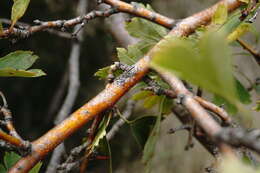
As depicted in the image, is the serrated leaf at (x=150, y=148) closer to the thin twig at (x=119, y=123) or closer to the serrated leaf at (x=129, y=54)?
the serrated leaf at (x=129, y=54)

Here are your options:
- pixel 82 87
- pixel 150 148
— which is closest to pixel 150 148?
pixel 150 148

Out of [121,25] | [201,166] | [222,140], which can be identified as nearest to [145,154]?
[222,140]

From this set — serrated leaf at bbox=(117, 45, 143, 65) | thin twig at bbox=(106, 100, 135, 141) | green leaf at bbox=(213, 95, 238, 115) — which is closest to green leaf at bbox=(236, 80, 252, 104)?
green leaf at bbox=(213, 95, 238, 115)

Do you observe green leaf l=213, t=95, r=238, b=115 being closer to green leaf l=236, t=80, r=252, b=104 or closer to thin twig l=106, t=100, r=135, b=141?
green leaf l=236, t=80, r=252, b=104

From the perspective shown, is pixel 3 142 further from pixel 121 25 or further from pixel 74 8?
pixel 74 8

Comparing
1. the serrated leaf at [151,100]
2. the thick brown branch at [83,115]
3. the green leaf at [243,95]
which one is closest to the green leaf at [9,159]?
the thick brown branch at [83,115]
